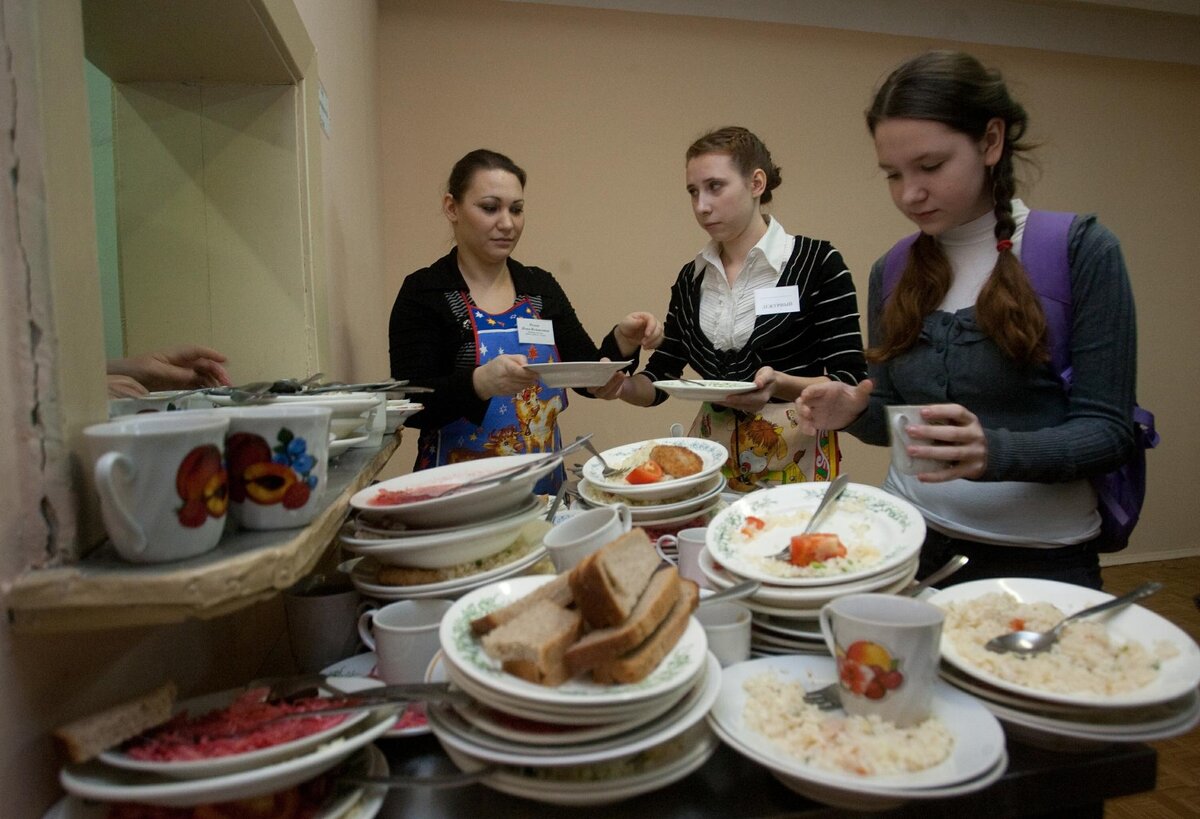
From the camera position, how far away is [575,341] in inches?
99.2

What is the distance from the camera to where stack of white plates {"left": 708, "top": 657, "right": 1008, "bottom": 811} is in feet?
2.25

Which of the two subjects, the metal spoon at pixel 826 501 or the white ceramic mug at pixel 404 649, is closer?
the white ceramic mug at pixel 404 649

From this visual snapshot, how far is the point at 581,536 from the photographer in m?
1.03

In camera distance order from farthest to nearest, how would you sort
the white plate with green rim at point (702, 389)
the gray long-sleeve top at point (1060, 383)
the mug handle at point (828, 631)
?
the white plate with green rim at point (702, 389) → the gray long-sleeve top at point (1060, 383) → the mug handle at point (828, 631)

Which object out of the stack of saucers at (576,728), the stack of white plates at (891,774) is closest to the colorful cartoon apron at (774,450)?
the stack of white plates at (891,774)

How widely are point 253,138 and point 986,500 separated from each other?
1.90m

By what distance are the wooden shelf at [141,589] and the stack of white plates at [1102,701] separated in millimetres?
812

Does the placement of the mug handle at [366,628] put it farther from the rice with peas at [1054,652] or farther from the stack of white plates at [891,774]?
the rice with peas at [1054,652]

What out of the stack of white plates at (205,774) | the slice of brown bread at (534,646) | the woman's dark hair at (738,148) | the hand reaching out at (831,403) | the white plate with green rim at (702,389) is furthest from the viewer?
the woman's dark hair at (738,148)

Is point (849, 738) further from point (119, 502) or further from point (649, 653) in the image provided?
point (119, 502)

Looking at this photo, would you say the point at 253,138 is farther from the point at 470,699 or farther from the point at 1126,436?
the point at 1126,436

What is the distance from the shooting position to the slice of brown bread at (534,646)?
719 millimetres

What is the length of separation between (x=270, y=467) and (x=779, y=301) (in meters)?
1.71

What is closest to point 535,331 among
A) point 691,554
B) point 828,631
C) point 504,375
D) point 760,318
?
point 504,375
